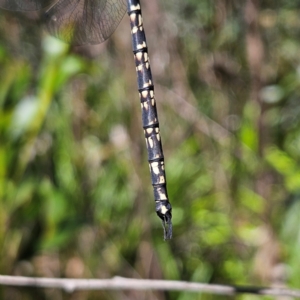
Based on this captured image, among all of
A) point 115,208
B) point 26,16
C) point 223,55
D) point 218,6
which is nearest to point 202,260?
point 115,208

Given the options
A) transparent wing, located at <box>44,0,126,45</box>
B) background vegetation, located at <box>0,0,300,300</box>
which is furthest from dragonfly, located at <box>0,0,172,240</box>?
background vegetation, located at <box>0,0,300,300</box>

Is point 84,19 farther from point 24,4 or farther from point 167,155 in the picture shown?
point 167,155

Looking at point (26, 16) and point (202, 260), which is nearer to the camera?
point (202, 260)

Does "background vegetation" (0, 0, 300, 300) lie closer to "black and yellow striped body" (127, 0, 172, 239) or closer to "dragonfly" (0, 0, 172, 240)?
"dragonfly" (0, 0, 172, 240)

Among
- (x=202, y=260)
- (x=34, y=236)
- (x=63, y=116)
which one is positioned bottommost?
(x=202, y=260)

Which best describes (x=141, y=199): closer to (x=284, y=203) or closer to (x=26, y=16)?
(x=284, y=203)

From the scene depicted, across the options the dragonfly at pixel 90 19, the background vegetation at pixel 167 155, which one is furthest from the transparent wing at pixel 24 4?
the background vegetation at pixel 167 155

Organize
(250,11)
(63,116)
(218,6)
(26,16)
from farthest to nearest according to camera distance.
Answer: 1. (26,16)
2. (218,6)
3. (63,116)
4. (250,11)
